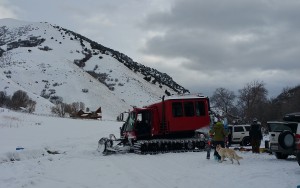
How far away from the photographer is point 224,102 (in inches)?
3300

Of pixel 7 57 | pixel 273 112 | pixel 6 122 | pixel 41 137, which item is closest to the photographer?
pixel 41 137

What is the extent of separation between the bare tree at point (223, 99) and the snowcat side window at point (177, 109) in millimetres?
59345

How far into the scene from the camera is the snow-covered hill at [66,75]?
85.1m

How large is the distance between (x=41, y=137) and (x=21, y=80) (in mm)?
63649

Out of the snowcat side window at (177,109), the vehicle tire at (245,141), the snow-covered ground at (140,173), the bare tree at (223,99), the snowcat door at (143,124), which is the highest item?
the bare tree at (223,99)

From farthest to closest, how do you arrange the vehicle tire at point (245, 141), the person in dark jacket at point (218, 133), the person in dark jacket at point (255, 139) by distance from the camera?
1. the vehicle tire at point (245, 141)
2. the person in dark jacket at point (255, 139)
3. the person in dark jacket at point (218, 133)

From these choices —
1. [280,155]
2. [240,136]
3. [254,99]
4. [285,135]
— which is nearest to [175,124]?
[280,155]

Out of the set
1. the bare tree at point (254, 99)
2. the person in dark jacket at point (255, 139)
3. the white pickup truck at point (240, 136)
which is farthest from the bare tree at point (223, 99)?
the person in dark jacket at point (255, 139)

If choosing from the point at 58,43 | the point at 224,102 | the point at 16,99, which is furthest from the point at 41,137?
the point at 58,43

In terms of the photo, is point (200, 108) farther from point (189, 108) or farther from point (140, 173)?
point (140, 173)

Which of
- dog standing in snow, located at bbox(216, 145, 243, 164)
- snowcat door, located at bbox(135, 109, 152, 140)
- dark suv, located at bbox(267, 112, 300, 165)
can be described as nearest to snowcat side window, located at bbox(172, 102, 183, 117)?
snowcat door, located at bbox(135, 109, 152, 140)

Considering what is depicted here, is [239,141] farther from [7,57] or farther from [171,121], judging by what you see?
[7,57]

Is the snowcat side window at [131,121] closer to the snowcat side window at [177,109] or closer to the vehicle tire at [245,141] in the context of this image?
the snowcat side window at [177,109]

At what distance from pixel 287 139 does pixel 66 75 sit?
82030mm
